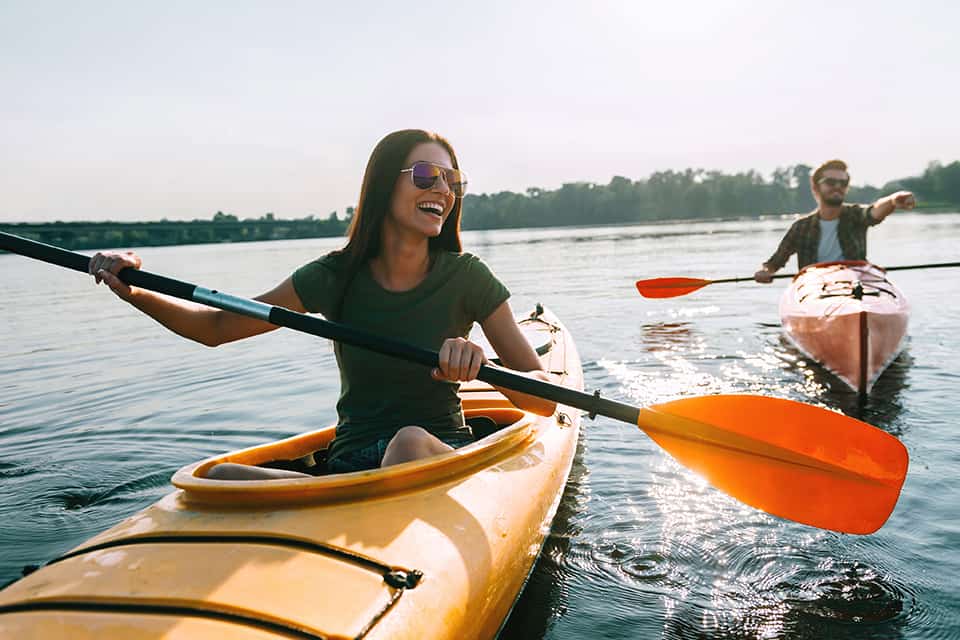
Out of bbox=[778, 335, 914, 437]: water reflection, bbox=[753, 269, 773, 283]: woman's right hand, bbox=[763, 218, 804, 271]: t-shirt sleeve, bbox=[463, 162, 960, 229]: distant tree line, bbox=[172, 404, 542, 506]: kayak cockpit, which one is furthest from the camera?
bbox=[463, 162, 960, 229]: distant tree line

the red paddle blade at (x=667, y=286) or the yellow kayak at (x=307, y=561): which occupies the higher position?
the red paddle blade at (x=667, y=286)

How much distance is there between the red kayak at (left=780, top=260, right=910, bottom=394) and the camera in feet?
19.1

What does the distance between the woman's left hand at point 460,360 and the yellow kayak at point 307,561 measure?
32 centimetres

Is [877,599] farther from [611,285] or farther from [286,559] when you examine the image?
[611,285]

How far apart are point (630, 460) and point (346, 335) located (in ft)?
9.22

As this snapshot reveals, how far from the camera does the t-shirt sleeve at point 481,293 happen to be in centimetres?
287

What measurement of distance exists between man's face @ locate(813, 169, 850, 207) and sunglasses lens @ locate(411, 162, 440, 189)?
6.49 m

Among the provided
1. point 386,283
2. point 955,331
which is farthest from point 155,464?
point 955,331

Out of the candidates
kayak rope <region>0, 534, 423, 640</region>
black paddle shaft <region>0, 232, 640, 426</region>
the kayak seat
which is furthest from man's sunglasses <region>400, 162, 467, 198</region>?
kayak rope <region>0, 534, 423, 640</region>

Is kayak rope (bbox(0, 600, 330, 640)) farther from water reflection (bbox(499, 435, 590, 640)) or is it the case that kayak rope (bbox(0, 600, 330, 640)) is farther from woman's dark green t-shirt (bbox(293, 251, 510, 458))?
water reflection (bbox(499, 435, 590, 640))

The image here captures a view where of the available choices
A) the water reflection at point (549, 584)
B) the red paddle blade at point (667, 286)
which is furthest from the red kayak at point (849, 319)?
the water reflection at point (549, 584)

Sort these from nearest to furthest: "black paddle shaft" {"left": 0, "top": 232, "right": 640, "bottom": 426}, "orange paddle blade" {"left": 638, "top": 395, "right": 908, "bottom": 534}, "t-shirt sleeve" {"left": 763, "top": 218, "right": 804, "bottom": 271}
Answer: "black paddle shaft" {"left": 0, "top": 232, "right": 640, "bottom": 426} → "orange paddle blade" {"left": 638, "top": 395, "right": 908, "bottom": 534} → "t-shirt sleeve" {"left": 763, "top": 218, "right": 804, "bottom": 271}

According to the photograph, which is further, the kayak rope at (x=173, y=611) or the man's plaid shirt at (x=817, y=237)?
the man's plaid shirt at (x=817, y=237)

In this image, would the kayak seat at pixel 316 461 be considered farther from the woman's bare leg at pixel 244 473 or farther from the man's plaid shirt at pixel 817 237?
the man's plaid shirt at pixel 817 237
